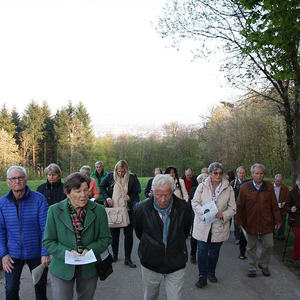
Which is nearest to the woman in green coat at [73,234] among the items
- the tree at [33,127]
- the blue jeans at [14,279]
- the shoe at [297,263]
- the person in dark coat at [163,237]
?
the person in dark coat at [163,237]

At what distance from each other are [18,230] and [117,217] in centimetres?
270

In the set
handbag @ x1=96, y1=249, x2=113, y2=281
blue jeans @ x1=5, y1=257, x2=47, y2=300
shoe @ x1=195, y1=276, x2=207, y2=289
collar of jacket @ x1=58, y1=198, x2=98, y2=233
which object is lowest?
shoe @ x1=195, y1=276, x2=207, y2=289

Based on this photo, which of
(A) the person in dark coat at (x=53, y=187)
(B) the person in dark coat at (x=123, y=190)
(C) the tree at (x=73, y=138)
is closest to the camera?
(A) the person in dark coat at (x=53, y=187)

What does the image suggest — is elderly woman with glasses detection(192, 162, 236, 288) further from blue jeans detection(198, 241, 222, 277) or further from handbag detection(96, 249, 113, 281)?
handbag detection(96, 249, 113, 281)

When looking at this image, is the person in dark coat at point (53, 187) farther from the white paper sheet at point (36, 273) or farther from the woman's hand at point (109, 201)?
the white paper sheet at point (36, 273)

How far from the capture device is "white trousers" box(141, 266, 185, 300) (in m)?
3.46

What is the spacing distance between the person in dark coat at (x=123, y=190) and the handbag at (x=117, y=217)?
14 cm

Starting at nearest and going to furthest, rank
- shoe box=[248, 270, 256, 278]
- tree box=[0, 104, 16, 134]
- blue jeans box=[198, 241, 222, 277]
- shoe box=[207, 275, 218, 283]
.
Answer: blue jeans box=[198, 241, 222, 277]
shoe box=[207, 275, 218, 283]
shoe box=[248, 270, 256, 278]
tree box=[0, 104, 16, 134]

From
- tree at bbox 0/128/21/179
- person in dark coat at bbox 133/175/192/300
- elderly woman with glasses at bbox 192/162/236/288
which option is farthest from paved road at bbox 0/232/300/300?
tree at bbox 0/128/21/179

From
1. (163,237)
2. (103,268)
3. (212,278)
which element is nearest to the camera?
(103,268)

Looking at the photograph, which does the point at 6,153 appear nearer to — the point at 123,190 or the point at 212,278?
the point at 123,190

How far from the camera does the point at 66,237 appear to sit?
3.15 metres

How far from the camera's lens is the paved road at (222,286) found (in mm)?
4848

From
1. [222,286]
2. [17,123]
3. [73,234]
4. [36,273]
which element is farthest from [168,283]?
[17,123]
